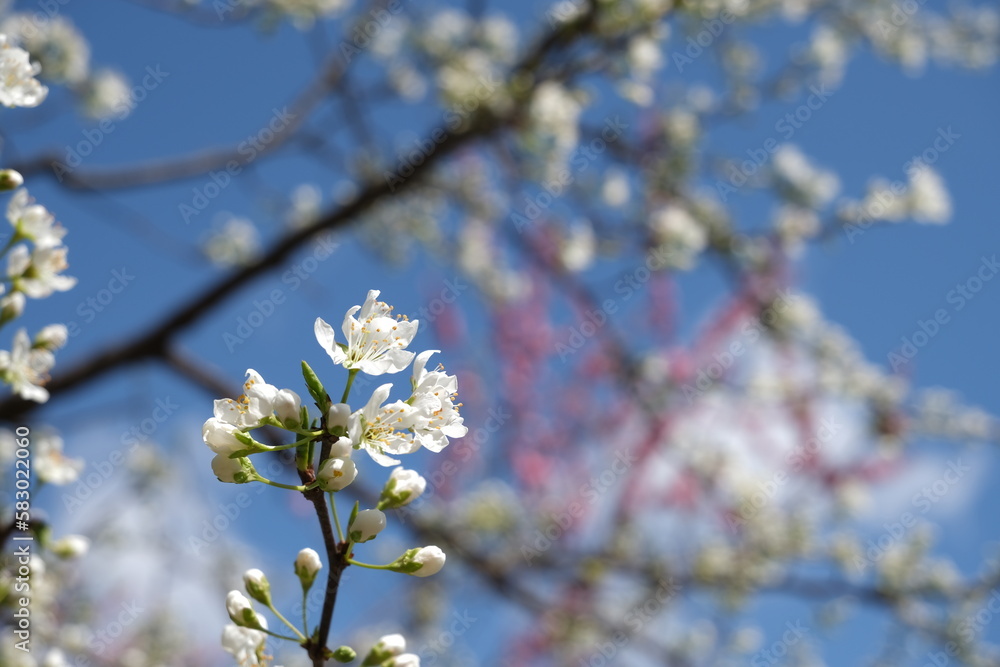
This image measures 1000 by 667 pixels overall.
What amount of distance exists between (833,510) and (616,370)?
7.40 ft

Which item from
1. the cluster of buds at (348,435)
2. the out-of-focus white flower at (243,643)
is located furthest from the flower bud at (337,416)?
the out-of-focus white flower at (243,643)

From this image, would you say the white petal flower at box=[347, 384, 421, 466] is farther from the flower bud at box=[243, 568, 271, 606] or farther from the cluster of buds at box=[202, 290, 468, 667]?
the flower bud at box=[243, 568, 271, 606]

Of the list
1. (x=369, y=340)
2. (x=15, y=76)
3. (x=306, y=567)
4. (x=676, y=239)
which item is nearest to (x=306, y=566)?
(x=306, y=567)

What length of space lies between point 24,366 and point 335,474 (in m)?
0.88

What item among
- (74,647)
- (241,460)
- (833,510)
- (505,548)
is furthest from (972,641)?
(241,460)

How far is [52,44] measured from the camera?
434 cm

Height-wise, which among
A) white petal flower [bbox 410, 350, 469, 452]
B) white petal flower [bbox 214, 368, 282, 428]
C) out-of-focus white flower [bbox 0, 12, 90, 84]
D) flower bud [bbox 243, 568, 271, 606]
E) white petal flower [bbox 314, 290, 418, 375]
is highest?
out-of-focus white flower [bbox 0, 12, 90, 84]

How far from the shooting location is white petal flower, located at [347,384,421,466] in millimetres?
Result: 1047

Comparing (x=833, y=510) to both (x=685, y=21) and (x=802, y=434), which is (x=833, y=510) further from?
(x=685, y=21)

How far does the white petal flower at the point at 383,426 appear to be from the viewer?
3.43 feet

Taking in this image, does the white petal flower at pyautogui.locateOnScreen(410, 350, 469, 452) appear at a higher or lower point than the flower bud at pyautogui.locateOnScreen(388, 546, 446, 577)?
higher

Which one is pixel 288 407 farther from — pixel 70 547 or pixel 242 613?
pixel 70 547

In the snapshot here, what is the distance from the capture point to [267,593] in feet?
3.76

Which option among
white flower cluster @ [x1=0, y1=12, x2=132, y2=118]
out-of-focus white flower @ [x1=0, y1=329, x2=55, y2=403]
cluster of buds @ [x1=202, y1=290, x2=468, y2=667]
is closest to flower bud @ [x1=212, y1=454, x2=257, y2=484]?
cluster of buds @ [x1=202, y1=290, x2=468, y2=667]
